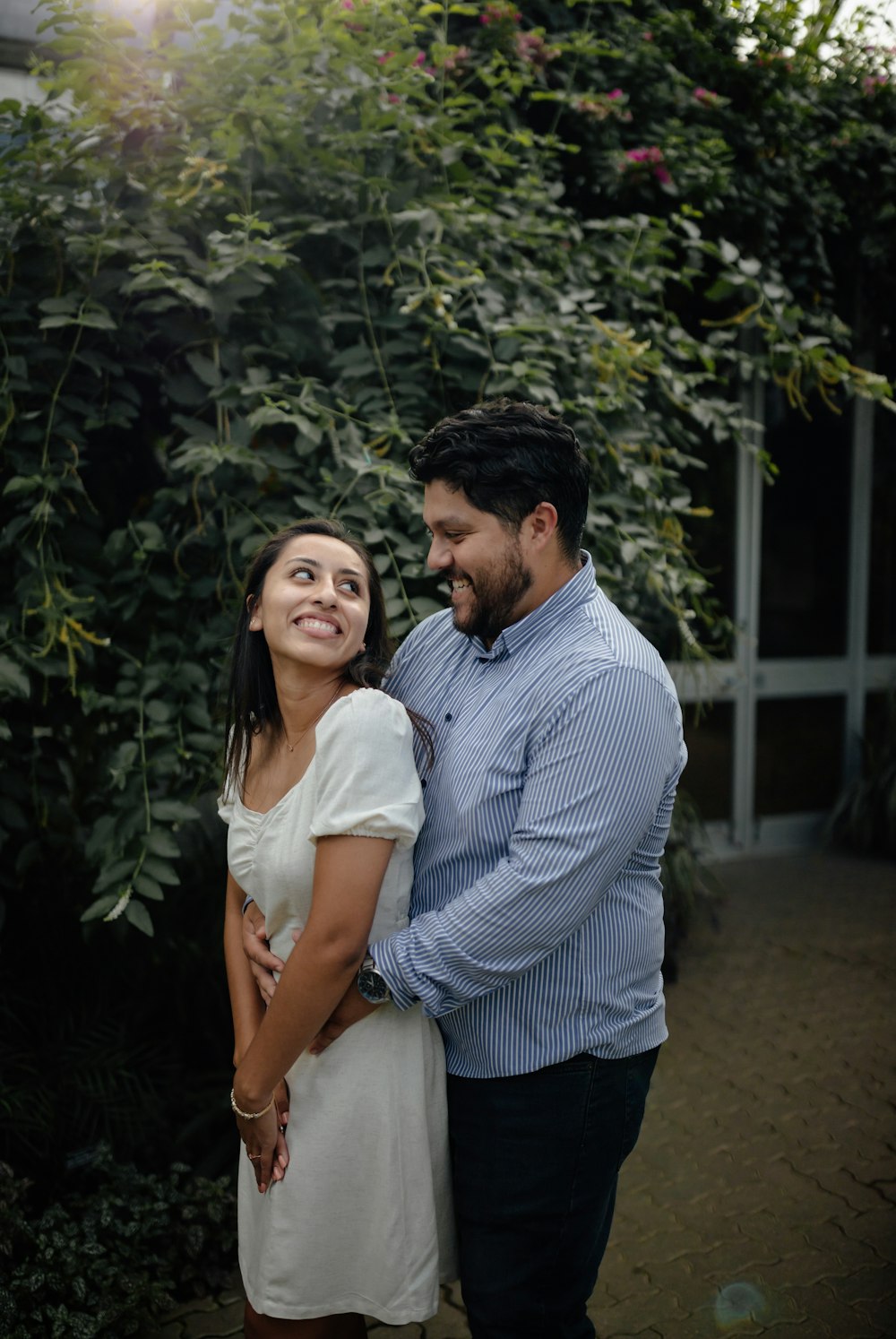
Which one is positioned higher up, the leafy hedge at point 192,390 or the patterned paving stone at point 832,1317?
the leafy hedge at point 192,390

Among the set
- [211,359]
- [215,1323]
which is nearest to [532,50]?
[211,359]

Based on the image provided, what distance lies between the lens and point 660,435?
10.6ft

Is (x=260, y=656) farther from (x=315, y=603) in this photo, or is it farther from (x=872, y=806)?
(x=872, y=806)

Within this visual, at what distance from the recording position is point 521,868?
146 centimetres

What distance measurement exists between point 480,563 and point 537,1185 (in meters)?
0.97

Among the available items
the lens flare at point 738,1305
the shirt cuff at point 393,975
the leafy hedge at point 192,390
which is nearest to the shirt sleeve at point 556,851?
the shirt cuff at point 393,975

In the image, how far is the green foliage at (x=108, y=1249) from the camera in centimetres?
227

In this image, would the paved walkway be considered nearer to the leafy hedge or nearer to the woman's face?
the leafy hedge

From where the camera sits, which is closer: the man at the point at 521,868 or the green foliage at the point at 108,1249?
the man at the point at 521,868

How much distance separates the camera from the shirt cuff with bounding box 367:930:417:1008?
1.52 m

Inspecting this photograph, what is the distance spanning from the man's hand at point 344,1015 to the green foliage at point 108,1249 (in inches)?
46.8

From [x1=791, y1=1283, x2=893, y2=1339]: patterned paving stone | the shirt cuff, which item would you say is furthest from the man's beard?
[x1=791, y1=1283, x2=893, y2=1339]: patterned paving stone

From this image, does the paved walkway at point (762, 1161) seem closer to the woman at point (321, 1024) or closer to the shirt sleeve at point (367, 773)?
the woman at point (321, 1024)

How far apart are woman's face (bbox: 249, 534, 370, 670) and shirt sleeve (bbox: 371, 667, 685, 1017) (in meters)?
0.41
